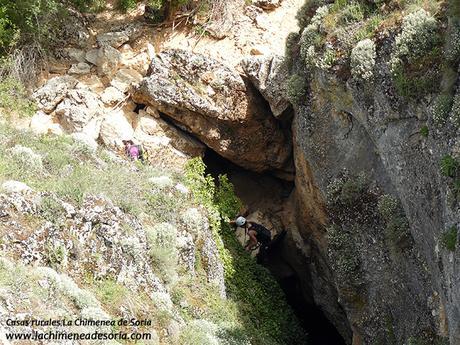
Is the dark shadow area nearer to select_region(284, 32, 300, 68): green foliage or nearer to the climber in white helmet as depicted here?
the climber in white helmet

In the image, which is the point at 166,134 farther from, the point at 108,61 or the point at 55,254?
the point at 55,254

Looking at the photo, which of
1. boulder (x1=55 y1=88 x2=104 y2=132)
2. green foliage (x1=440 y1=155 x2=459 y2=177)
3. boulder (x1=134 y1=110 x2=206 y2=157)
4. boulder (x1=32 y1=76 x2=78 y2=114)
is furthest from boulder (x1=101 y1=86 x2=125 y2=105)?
green foliage (x1=440 y1=155 x2=459 y2=177)

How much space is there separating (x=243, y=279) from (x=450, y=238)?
781cm

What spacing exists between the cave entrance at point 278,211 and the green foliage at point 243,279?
4.85 ft

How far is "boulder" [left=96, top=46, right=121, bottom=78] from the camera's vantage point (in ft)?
63.6

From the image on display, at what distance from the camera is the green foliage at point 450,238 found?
1052 cm

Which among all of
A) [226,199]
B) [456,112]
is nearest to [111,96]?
[226,199]

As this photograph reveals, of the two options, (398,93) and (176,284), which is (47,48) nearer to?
(176,284)

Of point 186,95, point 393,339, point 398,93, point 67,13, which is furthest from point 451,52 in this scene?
point 67,13

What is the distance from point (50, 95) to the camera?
1870cm

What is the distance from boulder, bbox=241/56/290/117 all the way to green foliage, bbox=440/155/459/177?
746 centimetres

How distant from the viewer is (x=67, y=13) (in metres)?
19.8

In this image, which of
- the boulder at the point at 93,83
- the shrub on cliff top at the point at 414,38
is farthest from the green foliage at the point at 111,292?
the boulder at the point at 93,83

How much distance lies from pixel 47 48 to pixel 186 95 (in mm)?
4646
